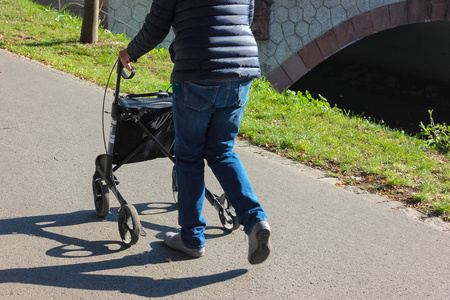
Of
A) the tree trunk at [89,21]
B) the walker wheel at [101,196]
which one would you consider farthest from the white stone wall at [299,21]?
the walker wheel at [101,196]

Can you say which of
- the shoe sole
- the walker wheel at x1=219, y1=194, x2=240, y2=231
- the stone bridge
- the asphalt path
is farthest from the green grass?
the stone bridge

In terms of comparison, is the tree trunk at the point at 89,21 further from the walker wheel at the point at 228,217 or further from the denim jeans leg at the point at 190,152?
the denim jeans leg at the point at 190,152

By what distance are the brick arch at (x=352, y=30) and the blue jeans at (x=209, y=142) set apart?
9.90 metres

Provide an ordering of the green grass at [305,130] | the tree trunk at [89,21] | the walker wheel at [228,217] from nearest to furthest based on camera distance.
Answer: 1. the walker wheel at [228,217]
2. the green grass at [305,130]
3. the tree trunk at [89,21]

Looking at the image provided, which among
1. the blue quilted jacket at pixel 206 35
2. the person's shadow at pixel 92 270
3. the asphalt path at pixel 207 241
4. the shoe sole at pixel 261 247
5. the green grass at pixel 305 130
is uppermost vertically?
the blue quilted jacket at pixel 206 35

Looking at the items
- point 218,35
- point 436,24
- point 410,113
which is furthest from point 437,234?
point 436,24

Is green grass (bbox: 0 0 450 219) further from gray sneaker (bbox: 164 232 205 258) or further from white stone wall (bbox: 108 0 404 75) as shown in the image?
white stone wall (bbox: 108 0 404 75)

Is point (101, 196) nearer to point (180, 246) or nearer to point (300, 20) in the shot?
point (180, 246)

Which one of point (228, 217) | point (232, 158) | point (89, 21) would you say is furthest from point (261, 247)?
point (89, 21)

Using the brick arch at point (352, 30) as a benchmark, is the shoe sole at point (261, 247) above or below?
below

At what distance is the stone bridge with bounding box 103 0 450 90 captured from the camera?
42.4 feet

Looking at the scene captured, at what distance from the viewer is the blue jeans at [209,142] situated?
311 centimetres

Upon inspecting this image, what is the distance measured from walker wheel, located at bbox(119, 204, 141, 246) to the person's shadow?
75 mm

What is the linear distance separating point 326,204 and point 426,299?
144cm
